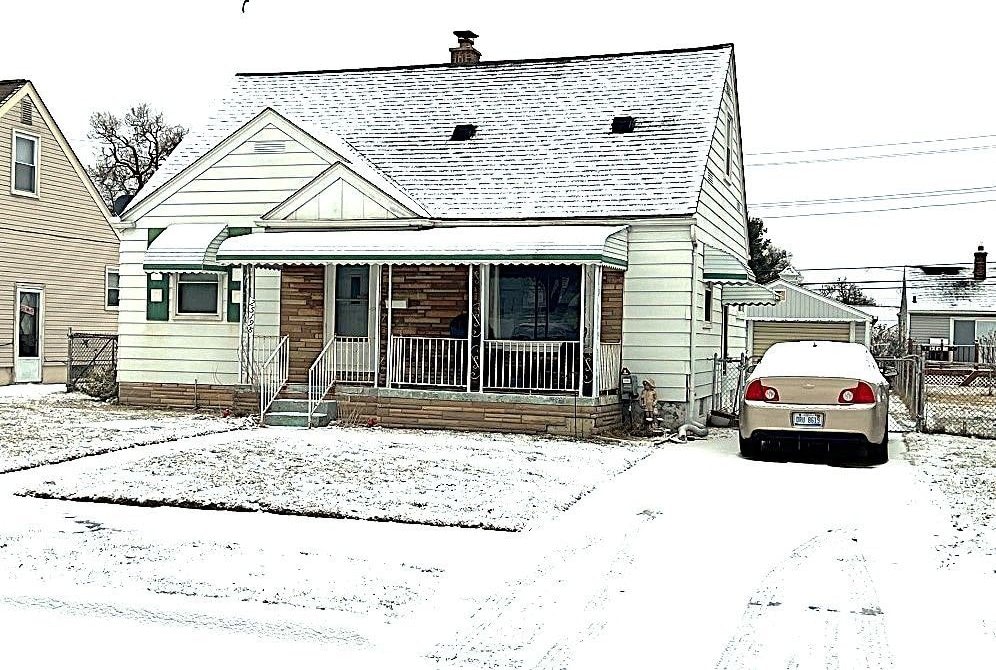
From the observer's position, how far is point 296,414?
18.0 metres

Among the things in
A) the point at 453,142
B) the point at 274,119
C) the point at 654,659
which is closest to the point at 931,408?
the point at 453,142

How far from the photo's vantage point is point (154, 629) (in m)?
6.66

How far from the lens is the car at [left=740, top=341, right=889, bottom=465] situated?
14.5m

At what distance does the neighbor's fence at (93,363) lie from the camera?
76.5 feet

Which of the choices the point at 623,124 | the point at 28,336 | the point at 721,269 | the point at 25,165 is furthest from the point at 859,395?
the point at 25,165

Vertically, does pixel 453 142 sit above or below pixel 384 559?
above

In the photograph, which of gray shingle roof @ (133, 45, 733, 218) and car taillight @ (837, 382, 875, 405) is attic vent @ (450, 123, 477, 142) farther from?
car taillight @ (837, 382, 875, 405)

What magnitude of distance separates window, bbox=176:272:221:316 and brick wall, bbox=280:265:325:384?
1317 millimetres

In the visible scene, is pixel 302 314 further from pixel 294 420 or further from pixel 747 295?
pixel 747 295

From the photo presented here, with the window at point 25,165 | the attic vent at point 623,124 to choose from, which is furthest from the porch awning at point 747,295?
the window at point 25,165

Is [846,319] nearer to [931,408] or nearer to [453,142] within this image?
[931,408]

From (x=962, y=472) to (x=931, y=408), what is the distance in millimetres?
14295

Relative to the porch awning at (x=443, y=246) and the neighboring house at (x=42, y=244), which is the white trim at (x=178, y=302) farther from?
the neighboring house at (x=42, y=244)

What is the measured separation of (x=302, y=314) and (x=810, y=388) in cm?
901
